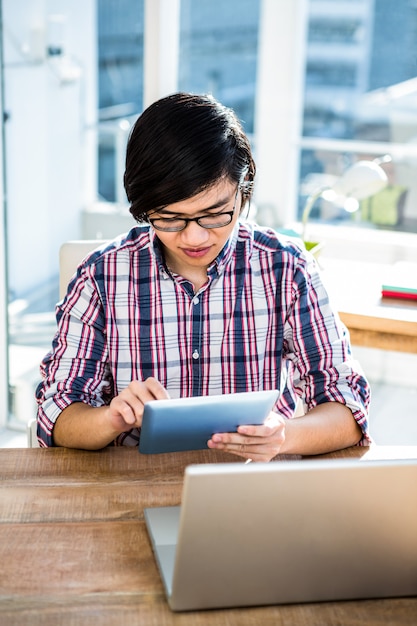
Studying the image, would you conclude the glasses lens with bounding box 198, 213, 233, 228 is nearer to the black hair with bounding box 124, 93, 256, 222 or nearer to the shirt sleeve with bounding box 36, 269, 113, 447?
the black hair with bounding box 124, 93, 256, 222

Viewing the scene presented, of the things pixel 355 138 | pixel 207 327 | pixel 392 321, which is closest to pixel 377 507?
pixel 207 327

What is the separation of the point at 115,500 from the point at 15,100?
1.95m

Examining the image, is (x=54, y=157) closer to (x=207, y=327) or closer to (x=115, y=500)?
(x=207, y=327)

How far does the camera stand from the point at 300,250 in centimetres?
154

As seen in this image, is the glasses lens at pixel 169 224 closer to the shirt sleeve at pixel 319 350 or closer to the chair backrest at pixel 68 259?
the shirt sleeve at pixel 319 350

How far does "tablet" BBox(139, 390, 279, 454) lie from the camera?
1031mm

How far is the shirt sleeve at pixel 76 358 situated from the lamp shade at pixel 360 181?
1.10 metres

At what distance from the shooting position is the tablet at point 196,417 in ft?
3.38

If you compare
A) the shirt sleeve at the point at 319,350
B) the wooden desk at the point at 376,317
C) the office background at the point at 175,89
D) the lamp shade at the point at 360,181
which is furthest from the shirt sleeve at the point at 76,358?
the office background at the point at 175,89

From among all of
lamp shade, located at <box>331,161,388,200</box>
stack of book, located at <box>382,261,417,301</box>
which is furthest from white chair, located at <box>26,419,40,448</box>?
lamp shade, located at <box>331,161,388,200</box>

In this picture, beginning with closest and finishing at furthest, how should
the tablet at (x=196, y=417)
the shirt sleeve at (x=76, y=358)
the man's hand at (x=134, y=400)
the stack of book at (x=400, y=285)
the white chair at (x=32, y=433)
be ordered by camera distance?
1. the tablet at (x=196, y=417)
2. the man's hand at (x=134, y=400)
3. the shirt sleeve at (x=76, y=358)
4. the white chair at (x=32, y=433)
5. the stack of book at (x=400, y=285)

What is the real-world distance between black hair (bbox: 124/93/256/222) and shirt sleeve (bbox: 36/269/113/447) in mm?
206

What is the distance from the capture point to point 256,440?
1.15 metres

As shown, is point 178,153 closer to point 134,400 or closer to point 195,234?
point 195,234
